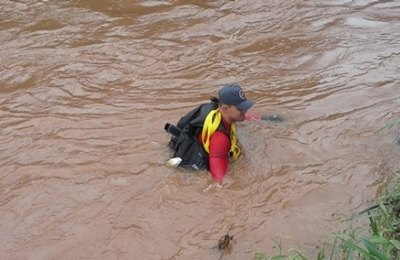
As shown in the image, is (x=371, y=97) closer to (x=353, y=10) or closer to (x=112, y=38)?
(x=353, y=10)

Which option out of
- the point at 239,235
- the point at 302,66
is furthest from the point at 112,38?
the point at 239,235

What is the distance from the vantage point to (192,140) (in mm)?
4605

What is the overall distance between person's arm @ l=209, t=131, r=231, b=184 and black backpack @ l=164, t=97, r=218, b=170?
0.15 metres

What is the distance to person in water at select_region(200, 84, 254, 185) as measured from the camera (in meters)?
4.32

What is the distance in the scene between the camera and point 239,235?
3.94 meters

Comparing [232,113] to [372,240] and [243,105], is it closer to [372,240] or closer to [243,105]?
[243,105]

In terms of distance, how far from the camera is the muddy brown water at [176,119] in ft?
13.4

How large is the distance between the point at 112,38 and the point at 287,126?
2.96m

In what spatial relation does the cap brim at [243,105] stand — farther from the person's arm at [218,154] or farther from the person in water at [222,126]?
the person's arm at [218,154]

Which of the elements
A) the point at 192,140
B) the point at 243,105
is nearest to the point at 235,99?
the point at 243,105

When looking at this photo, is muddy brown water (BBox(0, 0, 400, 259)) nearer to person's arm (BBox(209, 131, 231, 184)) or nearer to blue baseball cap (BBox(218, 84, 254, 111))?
person's arm (BBox(209, 131, 231, 184))

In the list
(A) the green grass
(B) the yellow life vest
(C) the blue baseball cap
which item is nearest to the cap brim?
(C) the blue baseball cap

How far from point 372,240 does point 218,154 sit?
181 centimetres

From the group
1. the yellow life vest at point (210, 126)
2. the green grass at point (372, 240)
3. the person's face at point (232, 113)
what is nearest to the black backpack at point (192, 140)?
the yellow life vest at point (210, 126)
